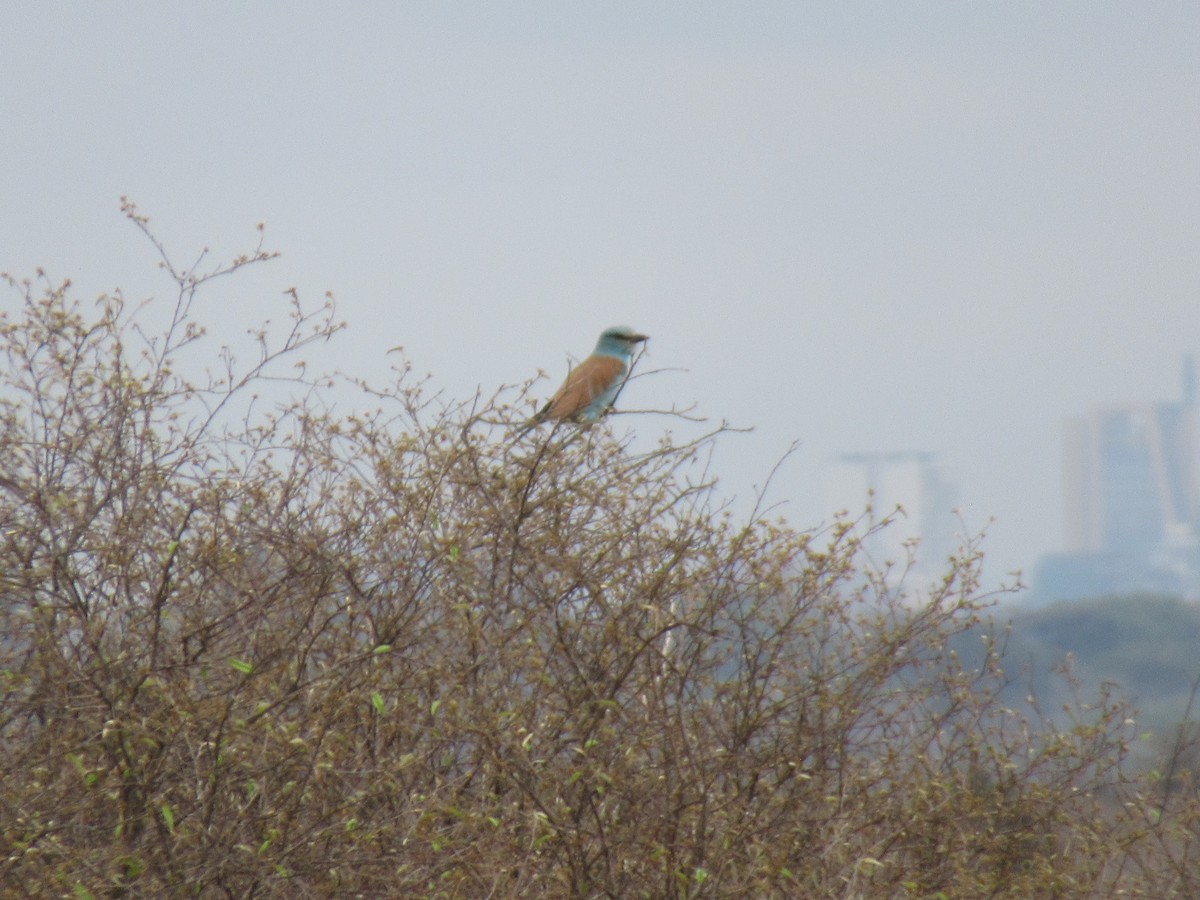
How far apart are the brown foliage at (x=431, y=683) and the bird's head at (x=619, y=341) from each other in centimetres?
136

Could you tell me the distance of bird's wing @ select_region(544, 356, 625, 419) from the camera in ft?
17.2

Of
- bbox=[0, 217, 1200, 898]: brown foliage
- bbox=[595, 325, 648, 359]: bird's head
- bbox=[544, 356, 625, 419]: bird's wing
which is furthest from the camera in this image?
bbox=[595, 325, 648, 359]: bird's head

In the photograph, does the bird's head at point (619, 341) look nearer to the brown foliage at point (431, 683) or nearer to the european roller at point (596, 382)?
the european roller at point (596, 382)

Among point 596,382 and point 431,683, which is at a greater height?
point 596,382

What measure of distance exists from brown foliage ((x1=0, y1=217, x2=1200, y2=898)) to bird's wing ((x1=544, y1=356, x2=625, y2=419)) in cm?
26

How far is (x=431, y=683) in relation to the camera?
172 inches

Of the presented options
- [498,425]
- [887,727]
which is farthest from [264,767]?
[887,727]

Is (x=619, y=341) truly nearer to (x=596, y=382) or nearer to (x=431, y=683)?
(x=596, y=382)

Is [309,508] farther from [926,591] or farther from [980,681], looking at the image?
[980,681]

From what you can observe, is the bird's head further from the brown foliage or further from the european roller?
the brown foliage

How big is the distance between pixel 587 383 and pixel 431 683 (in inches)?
69.2


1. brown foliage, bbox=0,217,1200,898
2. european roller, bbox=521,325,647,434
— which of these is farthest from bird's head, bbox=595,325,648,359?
brown foliage, bbox=0,217,1200,898

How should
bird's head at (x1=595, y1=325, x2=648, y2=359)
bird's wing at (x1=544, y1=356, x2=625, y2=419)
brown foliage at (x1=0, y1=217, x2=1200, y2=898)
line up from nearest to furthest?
brown foliage at (x1=0, y1=217, x2=1200, y2=898) < bird's wing at (x1=544, y1=356, x2=625, y2=419) < bird's head at (x1=595, y1=325, x2=648, y2=359)

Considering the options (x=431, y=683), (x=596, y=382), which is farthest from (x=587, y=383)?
(x=431, y=683)
